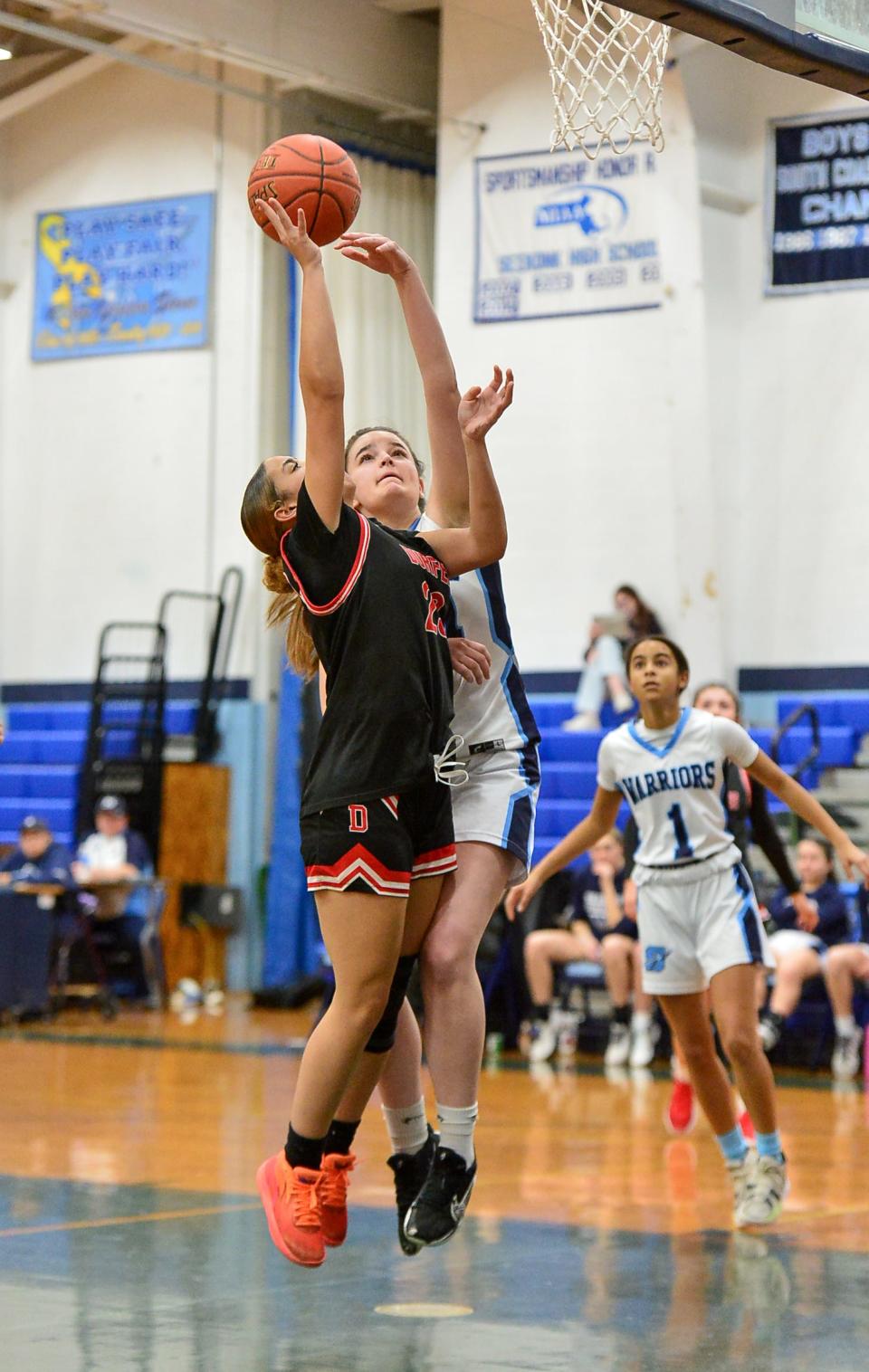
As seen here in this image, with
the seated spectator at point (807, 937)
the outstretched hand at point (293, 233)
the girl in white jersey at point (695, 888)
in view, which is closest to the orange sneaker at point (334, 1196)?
the outstretched hand at point (293, 233)

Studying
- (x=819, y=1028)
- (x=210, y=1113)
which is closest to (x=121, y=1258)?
(x=210, y=1113)

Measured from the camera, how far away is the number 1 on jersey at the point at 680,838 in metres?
6.68

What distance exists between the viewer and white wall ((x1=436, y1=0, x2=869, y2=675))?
50.6 ft

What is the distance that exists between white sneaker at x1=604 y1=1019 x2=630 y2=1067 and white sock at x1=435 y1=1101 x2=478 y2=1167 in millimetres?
7412

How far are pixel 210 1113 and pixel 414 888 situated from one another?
5.04 m

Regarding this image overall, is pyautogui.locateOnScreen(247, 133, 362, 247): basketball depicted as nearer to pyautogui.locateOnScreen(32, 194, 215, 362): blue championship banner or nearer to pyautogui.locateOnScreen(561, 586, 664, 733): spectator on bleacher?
pyautogui.locateOnScreen(561, 586, 664, 733): spectator on bleacher

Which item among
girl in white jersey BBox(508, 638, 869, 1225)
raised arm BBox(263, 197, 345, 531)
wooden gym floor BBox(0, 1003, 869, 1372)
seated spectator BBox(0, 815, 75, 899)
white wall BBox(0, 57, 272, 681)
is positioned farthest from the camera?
white wall BBox(0, 57, 272, 681)

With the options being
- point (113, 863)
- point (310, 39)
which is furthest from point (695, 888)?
point (310, 39)

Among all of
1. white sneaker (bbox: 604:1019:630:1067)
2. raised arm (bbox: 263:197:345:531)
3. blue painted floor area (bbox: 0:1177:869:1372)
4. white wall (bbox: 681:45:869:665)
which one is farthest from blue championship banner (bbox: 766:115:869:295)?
raised arm (bbox: 263:197:345:531)

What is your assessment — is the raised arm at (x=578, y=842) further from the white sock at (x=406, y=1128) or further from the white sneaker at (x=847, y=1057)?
the white sneaker at (x=847, y=1057)

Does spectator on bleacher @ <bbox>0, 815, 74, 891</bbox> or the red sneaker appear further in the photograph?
spectator on bleacher @ <bbox>0, 815, 74, 891</bbox>

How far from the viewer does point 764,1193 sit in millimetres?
6312

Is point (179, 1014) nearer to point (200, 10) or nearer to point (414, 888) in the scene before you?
point (200, 10)

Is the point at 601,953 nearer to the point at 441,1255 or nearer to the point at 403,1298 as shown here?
the point at 441,1255
